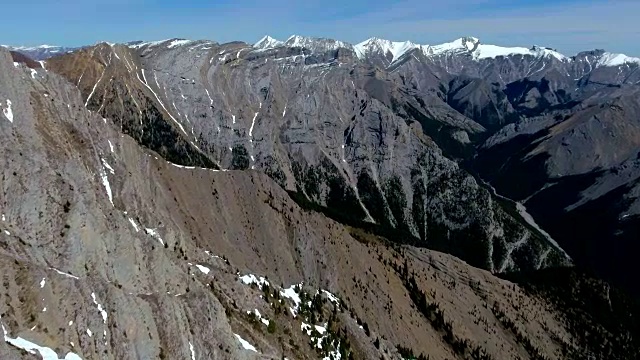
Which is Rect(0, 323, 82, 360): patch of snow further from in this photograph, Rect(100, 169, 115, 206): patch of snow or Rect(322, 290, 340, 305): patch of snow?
Rect(322, 290, 340, 305): patch of snow

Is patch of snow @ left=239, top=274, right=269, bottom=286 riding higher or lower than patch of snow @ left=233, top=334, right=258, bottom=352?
lower

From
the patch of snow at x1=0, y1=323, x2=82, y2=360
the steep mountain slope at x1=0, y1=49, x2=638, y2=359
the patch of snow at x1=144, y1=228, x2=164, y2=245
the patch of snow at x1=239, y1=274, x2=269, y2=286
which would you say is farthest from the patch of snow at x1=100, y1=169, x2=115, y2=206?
the patch of snow at x1=0, y1=323, x2=82, y2=360

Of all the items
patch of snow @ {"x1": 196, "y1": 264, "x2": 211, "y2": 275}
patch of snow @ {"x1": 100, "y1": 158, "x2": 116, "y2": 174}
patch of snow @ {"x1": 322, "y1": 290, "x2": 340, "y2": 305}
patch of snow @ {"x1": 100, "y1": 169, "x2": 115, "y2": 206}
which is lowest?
patch of snow @ {"x1": 322, "y1": 290, "x2": 340, "y2": 305}

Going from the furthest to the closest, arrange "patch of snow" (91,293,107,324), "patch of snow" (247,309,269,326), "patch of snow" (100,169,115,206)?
"patch of snow" (100,169,115,206) → "patch of snow" (247,309,269,326) → "patch of snow" (91,293,107,324)

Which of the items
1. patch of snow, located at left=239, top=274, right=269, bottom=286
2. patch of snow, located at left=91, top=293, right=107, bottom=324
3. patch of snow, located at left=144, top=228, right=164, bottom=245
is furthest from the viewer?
patch of snow, located at left=239, top=274, right=269, bottom=286

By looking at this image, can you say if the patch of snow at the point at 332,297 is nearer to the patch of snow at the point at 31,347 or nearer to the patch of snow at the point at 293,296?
the patch of snow at the point at 293,296

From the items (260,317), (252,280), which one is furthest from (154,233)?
(252,280)

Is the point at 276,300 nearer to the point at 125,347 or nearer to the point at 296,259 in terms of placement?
the point at 296,259

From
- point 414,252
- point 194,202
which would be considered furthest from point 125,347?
point 414,252
